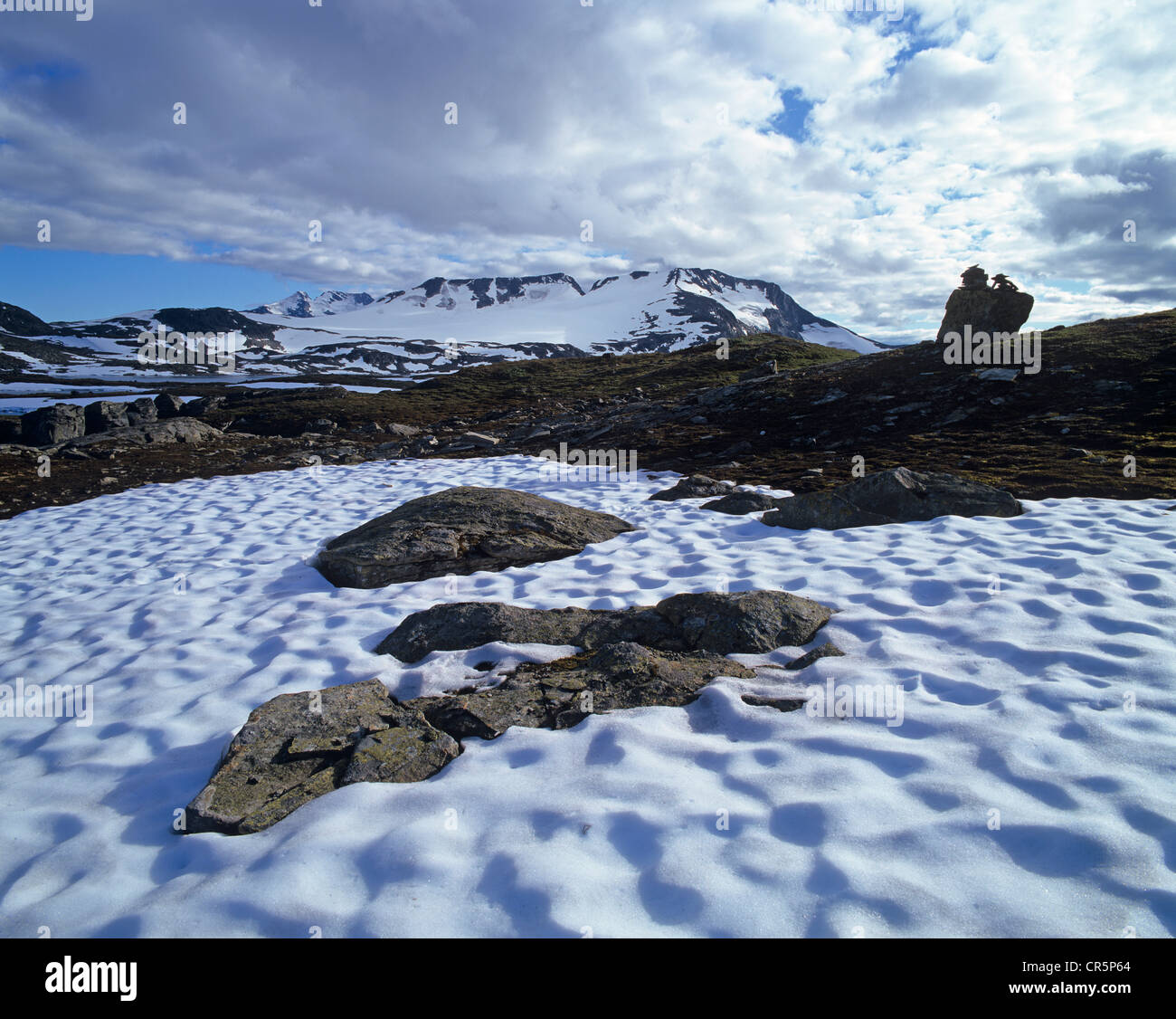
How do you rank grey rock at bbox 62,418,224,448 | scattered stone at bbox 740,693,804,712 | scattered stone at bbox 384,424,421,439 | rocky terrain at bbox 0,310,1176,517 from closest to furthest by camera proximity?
scattered stone at bbox 740,693,804,712 < rocky terrain at bbox 0,310,1176,517 < grey rock at bbox 62,418,224,448 < scattered stone at bbox 384,424,421,439

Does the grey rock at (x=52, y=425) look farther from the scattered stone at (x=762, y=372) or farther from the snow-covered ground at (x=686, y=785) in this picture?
the scattered stone at (x=762, y=372)

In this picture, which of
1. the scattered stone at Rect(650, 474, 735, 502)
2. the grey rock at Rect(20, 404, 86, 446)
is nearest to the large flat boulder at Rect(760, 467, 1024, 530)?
the scattered stone at Rect(650, 474, 735, 502)

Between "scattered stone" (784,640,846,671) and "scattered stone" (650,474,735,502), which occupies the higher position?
"scattered stone" (650,474,735,502)

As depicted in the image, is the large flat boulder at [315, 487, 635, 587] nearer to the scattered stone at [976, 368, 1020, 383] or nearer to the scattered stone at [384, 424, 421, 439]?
the scattered stone at [976, 368, 1020, 383]

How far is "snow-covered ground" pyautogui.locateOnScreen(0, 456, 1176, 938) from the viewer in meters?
3.13

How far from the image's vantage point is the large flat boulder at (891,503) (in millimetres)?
9953

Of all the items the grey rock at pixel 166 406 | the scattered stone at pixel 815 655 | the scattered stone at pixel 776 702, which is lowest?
the scattered stone at pixel 776 702

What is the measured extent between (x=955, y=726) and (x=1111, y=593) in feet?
12.2

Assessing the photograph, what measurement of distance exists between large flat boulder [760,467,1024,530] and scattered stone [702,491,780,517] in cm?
67

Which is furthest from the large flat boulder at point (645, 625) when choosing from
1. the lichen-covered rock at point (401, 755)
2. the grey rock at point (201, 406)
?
the grey rock at point (201, 406)

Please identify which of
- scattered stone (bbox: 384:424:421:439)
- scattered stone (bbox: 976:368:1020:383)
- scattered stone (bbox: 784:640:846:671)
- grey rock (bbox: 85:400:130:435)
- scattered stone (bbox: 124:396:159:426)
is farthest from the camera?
scattered stone (bbox: 124:396:159:426)

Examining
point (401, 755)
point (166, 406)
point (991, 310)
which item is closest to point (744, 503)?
point (401, 755)

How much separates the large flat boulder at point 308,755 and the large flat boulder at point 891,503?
7691 millimetres

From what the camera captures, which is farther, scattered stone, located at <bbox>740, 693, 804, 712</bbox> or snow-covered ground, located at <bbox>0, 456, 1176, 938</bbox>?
scattered stone, located at <bbox>740, 693, 804, 712</bbox>
